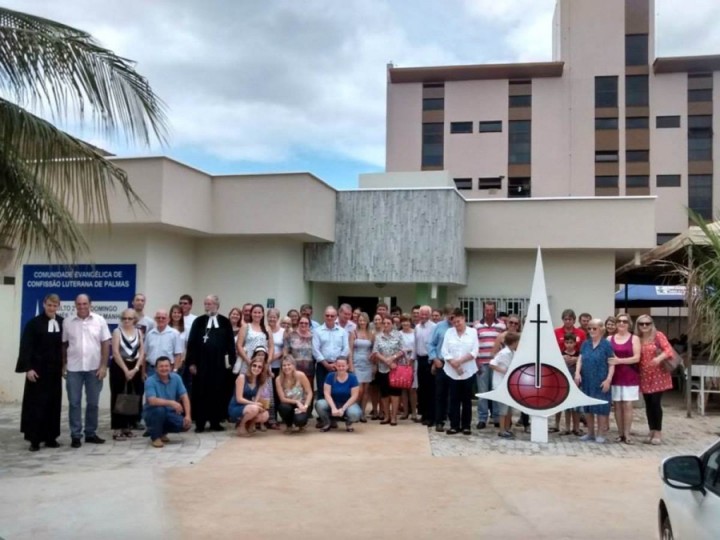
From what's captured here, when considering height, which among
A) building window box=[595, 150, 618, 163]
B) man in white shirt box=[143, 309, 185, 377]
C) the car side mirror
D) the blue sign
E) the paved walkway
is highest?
building window box=[595, 150, 618, 163]

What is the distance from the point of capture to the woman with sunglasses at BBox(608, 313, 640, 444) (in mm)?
9125

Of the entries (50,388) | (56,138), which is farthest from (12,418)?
(56,138)

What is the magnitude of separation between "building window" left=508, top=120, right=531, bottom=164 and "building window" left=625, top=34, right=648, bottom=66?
346 inches

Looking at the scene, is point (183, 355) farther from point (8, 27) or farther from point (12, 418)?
point (8, 27)

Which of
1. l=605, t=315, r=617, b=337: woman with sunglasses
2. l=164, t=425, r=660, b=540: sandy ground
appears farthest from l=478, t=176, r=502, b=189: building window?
l=164, t=425, r=660, b=540: sandy ground

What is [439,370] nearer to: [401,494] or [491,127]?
[401,494]

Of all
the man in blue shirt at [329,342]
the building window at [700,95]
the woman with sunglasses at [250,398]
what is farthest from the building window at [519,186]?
the woman with sunglasses at [250,398]

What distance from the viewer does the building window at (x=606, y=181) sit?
5134 cm

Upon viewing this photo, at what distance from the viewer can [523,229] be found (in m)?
14.7

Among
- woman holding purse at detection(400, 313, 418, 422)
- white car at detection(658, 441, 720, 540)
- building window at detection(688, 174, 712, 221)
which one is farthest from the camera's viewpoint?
building window at detection(688, 174, 712, 221)

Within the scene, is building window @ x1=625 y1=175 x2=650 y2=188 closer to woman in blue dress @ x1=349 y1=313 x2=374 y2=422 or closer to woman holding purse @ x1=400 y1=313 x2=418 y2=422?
woman holding purse @ x1=400 y1=313 x2=418 y2=422

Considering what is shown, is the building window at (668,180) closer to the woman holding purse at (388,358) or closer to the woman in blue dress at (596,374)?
the woman in blue dress at (596,374)

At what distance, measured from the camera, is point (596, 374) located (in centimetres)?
923

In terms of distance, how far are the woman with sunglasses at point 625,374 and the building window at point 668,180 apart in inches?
1815
